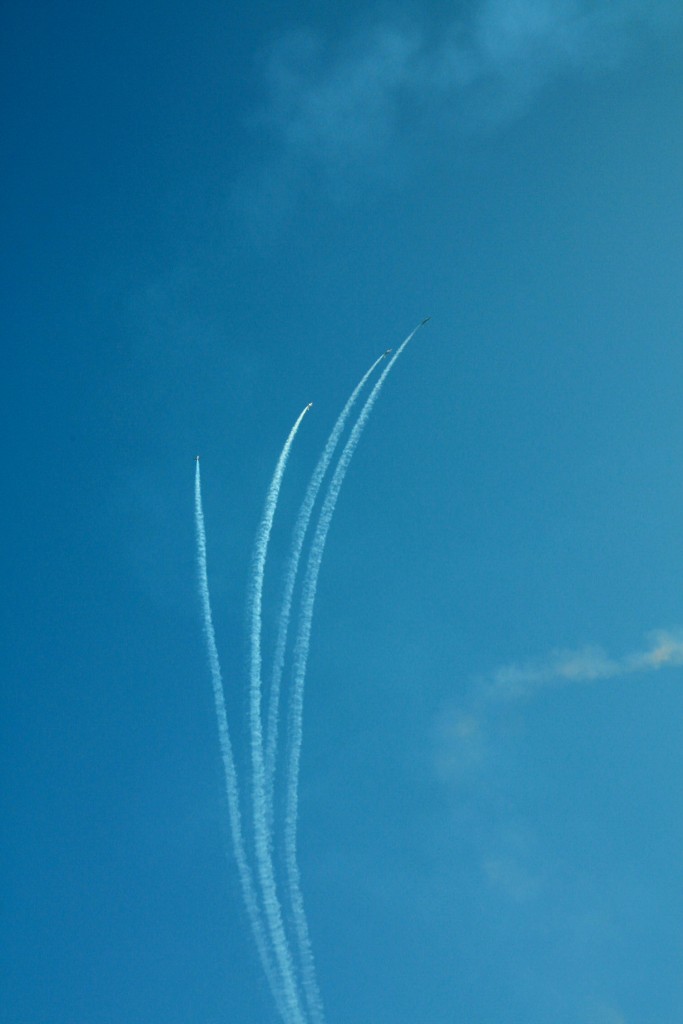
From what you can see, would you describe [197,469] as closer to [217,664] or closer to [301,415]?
[301,415]

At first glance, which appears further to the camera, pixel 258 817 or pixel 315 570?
pixel 315 570

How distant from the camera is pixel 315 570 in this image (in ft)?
168

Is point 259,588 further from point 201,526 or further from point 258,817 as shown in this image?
point 258,817

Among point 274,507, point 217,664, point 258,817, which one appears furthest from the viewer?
point 274,507

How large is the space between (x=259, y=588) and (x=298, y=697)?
668cm

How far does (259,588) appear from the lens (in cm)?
5072

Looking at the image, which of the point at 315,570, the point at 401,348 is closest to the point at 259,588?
the point at 315,570

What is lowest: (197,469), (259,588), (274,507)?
(259,588)

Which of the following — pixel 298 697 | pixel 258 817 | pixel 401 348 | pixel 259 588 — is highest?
pixel 401 348

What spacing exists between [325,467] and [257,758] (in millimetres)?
17488

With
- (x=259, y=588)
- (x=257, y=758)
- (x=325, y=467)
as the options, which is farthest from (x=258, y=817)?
(x=325, y=467)

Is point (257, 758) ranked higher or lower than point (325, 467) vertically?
lower

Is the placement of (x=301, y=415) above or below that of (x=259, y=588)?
above

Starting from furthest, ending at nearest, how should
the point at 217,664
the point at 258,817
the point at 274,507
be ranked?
the point at 274,507 → the point at 217,664 → the point at 258,817
